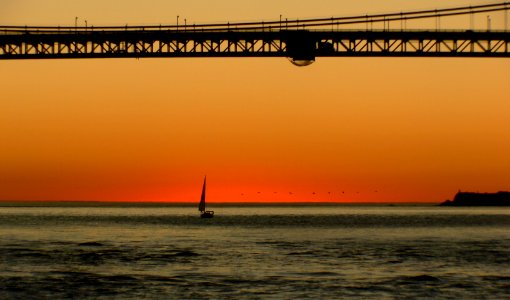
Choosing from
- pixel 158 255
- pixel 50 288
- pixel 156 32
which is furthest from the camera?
pixel 156 32

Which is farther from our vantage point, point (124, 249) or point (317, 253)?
point (124, 249)

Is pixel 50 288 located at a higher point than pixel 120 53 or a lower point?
lower

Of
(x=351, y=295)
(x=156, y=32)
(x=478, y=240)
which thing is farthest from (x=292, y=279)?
(x=156, y=32)

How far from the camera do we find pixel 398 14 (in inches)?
3615

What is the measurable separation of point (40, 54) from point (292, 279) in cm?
4973

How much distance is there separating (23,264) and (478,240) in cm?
3969

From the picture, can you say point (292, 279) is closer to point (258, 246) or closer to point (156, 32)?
point (258, 246)

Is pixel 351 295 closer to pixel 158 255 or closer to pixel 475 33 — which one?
pixel 158 255

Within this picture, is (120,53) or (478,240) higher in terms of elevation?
(120,53)

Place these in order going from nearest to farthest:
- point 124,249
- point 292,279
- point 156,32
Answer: point 292,279 < point 124,249 < point 156,32

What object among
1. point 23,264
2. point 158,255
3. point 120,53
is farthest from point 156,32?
point 23,264

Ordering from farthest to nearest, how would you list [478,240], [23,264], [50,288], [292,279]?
[478,240] < [23,264] < [292,279] < [50,288]

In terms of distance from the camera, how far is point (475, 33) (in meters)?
90.1

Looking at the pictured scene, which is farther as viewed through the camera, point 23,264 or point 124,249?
point 124,249
